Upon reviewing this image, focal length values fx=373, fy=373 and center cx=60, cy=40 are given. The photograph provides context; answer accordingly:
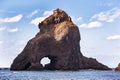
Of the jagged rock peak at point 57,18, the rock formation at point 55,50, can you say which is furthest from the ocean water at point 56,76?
the jagged rock peak at point 57,18

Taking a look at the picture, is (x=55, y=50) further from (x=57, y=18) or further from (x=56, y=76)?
(x=56, y=76)

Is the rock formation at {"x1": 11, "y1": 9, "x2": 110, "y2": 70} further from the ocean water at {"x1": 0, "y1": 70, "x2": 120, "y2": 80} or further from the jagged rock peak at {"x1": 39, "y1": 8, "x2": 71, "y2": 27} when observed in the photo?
the ocean water at {"x1": 0, "y1": 70, "x2": 120, "y2": 80}

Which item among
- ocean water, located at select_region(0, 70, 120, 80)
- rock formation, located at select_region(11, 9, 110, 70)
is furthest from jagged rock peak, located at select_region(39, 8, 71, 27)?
ocean water, located at select_region(0, 70, 120, 80)

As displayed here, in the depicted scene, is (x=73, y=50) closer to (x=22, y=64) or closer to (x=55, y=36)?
(x=55, y=36)

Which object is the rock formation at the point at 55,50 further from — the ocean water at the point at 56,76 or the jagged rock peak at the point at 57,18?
the ocean water at the point at 56,76

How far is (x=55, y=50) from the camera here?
548ft

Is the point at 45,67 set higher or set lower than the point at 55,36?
lower

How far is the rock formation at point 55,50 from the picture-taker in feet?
541

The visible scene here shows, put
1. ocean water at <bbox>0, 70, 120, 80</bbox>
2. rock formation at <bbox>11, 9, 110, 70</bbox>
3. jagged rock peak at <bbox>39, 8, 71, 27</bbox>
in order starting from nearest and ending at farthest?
1. ocean water at <bbox>0, 70, 120, 80</bbox>
2. rock formation at <bbox>11, 9, 110, 70</bbox>
3. jagged rock peak at <bbox>39, 8, 71, 27</bbox>

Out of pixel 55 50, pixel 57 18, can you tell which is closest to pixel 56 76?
pixel 55 50

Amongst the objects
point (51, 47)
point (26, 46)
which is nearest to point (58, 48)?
point (51, 47)

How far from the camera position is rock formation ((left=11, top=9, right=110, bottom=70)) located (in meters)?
165

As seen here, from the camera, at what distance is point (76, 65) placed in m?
173

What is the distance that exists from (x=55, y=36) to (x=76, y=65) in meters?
16.6
